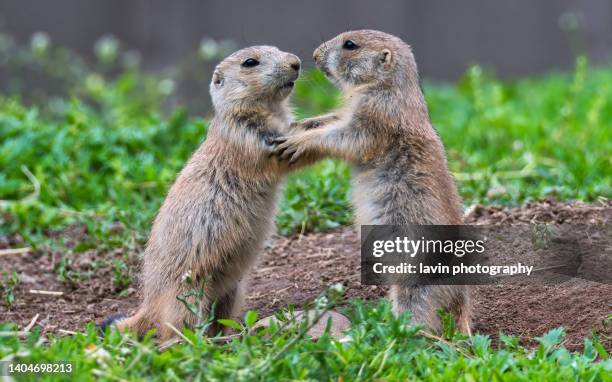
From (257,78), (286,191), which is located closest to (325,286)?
(257,78)

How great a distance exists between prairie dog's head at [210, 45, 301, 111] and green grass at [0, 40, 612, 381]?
422 millimetres

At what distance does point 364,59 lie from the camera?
5609mm

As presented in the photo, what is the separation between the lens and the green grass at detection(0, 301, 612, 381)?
3938mm

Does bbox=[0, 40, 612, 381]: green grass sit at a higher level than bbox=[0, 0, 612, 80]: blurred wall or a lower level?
lower

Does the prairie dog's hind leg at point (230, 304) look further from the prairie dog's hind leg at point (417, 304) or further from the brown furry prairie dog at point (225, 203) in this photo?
the prairie dog's hind leg at point (417, 304)

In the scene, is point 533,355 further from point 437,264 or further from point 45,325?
point 45,325

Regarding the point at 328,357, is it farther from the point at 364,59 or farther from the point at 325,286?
the point at 364,59

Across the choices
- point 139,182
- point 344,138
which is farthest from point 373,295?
point 139,182

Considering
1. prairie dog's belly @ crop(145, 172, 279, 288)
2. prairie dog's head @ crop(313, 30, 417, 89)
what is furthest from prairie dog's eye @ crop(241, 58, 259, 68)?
prairie dog's belly @ crop(145, 172, 279, 288)

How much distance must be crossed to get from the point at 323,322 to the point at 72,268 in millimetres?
2354

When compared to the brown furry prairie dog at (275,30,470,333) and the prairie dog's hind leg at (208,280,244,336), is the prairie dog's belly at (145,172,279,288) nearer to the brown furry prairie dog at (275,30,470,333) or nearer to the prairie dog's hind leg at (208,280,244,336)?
the prairie dog's hind leg at (208,280,244,336)

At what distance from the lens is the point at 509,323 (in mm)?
5383

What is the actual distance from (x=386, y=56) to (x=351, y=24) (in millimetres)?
7457

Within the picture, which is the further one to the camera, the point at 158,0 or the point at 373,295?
the point at 158,0
